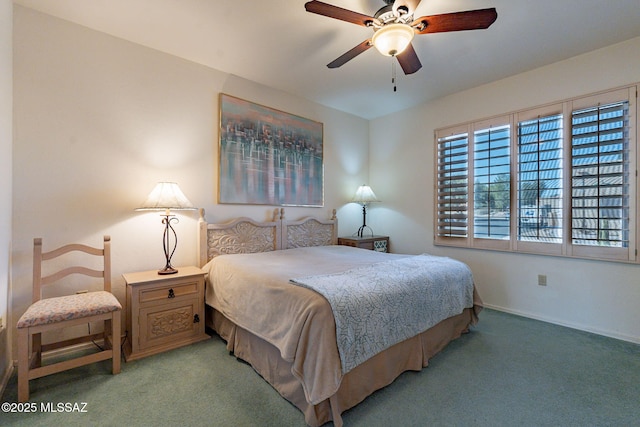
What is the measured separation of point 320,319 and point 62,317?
5.54 ft

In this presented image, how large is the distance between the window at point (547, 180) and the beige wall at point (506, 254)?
0.13 m

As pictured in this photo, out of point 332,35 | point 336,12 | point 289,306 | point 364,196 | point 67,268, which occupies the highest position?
point 332,35

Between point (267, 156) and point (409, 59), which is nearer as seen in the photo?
point (409, 59)

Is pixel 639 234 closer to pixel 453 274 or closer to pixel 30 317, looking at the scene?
pixel 453 274

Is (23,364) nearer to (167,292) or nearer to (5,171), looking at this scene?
(167,292)

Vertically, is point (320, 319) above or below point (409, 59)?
below

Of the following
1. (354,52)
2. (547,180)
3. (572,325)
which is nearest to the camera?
(354,52)

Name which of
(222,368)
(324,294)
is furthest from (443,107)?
(222,368)

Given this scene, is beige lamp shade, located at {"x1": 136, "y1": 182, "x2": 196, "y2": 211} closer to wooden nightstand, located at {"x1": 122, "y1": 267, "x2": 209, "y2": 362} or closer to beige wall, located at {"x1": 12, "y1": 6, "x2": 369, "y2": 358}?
beige wall, located at {"x1": 12, "y1": 6, "x2": 369, "y2": 358}

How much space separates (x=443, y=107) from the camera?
153 inches

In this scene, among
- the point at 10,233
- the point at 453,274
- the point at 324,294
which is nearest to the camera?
the point at 324,294

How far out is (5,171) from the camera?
1.96m

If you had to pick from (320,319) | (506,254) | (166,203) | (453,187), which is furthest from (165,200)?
(506,254)

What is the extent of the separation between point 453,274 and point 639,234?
5.69ft
